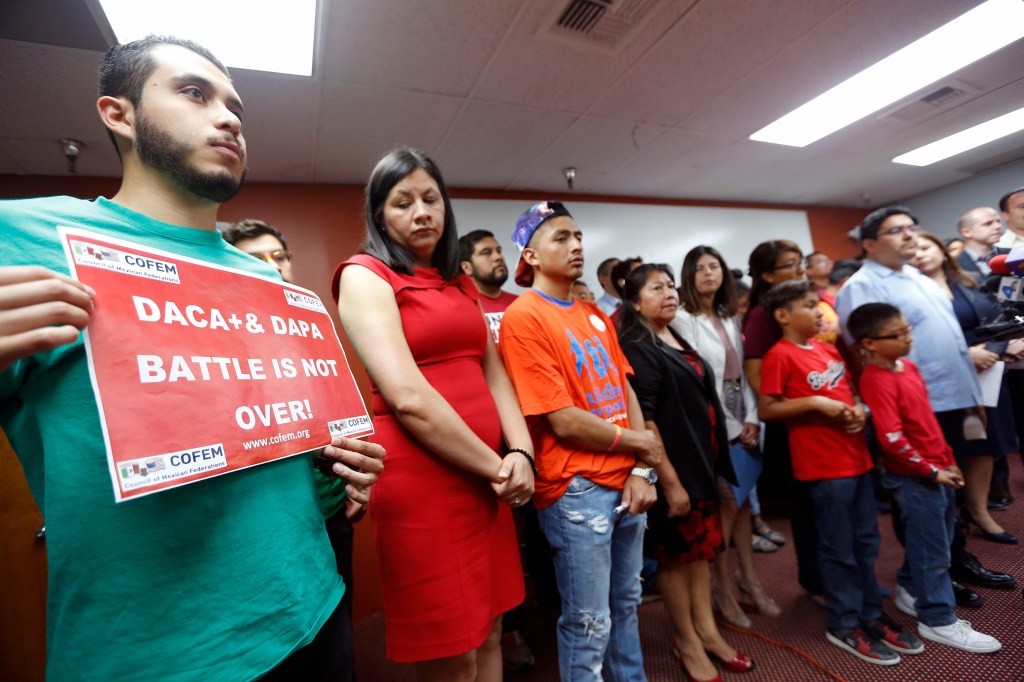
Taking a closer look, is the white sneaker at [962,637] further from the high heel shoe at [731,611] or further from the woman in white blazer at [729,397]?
the high heel shoe at [731,611]

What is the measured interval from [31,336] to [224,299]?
0.75 feet

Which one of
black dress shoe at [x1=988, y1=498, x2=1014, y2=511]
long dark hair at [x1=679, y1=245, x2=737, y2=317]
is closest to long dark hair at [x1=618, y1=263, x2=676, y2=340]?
long dark hair at [x1=679, y1=245, x2=737, y2=317]

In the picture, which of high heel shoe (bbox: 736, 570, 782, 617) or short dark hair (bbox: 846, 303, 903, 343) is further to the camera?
high heel shoe (bbox: 736, 570, 782, 617)

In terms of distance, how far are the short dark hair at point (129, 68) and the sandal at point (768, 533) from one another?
11.8 ft

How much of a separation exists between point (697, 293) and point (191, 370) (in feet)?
7.49

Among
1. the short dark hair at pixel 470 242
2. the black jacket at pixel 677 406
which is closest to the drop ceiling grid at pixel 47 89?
the short dark hair at pixel 470 242

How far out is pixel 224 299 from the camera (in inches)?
27.1

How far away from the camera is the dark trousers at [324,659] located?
75cm

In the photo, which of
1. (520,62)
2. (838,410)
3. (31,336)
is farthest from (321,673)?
(520,62)

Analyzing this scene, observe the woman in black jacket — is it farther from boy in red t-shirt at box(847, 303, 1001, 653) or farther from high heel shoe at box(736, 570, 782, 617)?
boy in red t-shirt at box(847, 303, 1001, 653)

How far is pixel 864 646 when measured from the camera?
1742 millimetres

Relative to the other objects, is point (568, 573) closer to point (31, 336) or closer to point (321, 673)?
point (321, 673)

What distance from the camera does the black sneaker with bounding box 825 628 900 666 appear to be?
1686 millimetres

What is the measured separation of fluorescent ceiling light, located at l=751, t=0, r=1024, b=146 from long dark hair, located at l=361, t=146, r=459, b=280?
11.4 feet
